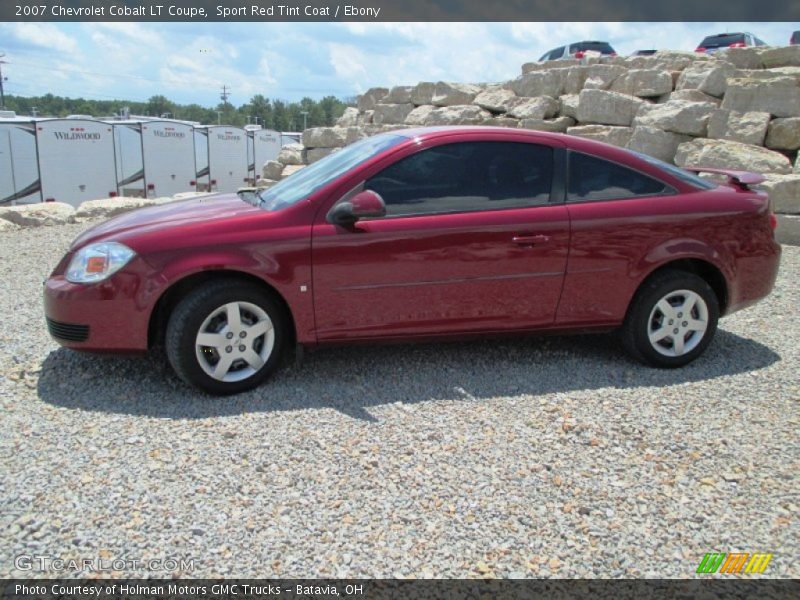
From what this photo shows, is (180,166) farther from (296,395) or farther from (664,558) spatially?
(664,558)

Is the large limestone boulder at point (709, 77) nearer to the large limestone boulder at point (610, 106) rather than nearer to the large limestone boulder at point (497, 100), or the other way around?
the large limestone boulder at point (610, 106)

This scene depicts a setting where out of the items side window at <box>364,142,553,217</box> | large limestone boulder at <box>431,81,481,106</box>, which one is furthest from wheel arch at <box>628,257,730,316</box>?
large limestone boulder at <box>431,81,481,106</box>

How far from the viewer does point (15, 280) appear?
6.28 metres

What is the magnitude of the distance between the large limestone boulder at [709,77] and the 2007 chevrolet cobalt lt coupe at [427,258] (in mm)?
7844

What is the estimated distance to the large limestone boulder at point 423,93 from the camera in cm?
1609

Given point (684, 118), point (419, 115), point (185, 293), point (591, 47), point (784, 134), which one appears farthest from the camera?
point (591, 47)

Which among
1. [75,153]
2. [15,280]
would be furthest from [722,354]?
[75,153]

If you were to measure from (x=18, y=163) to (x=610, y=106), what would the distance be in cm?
1752

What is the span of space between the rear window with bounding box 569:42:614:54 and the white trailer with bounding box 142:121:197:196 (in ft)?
50.6

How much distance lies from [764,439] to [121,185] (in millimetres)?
23175

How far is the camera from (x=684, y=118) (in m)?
10.2

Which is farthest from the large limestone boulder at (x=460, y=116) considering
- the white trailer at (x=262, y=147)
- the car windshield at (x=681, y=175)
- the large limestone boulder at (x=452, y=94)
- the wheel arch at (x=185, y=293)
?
the white trailer at (x=262, y=147)

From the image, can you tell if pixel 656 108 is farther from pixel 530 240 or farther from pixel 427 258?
pixel 427 258

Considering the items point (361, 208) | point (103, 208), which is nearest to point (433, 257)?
point (361, 208)
